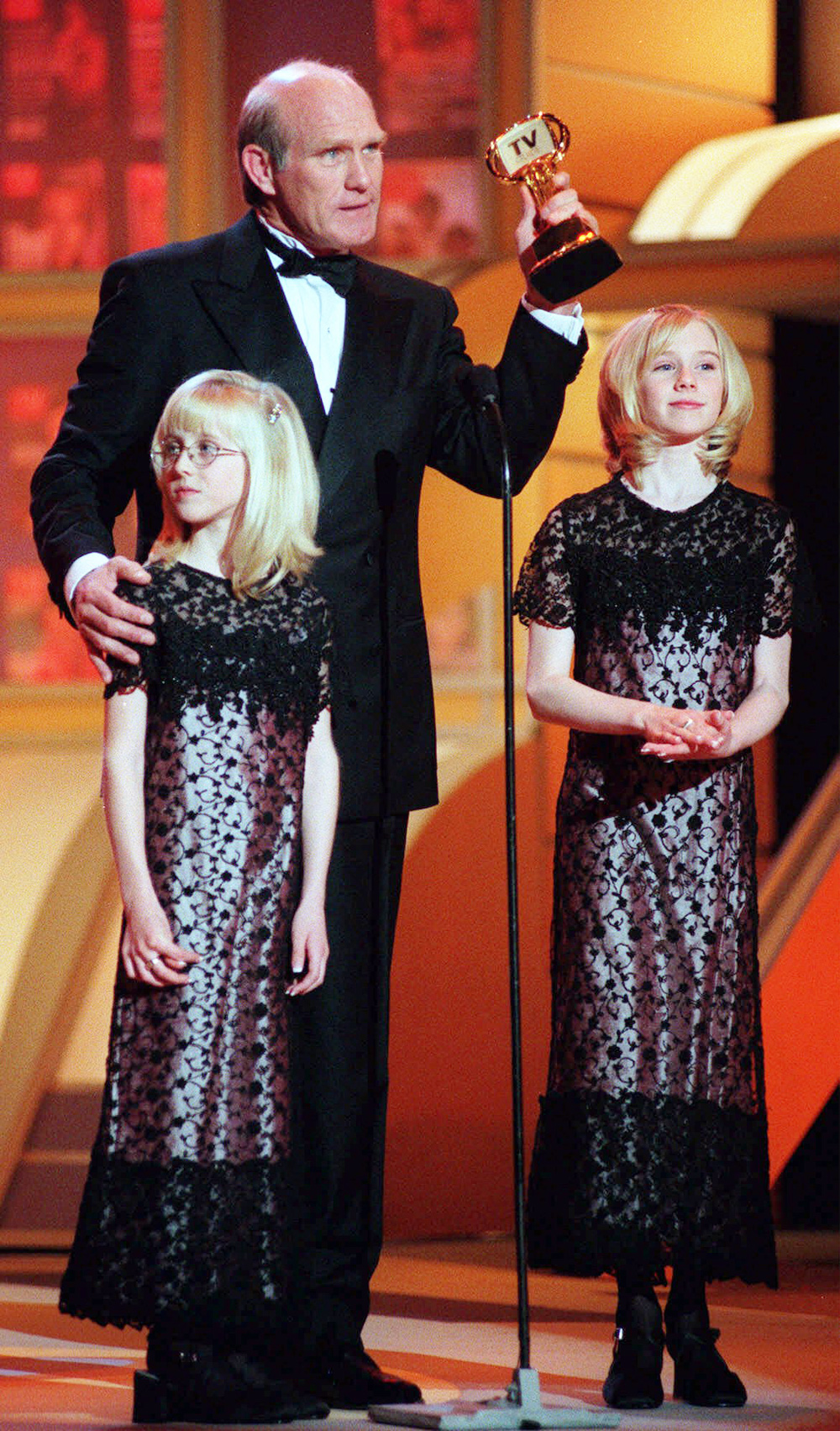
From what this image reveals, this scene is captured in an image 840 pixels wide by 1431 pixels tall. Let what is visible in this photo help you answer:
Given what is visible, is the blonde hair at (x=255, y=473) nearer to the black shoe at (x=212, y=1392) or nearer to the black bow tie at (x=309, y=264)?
the black bow tie at (x=309, y=264)

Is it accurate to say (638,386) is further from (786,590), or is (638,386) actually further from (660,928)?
(660,928)

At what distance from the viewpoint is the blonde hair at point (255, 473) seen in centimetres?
288

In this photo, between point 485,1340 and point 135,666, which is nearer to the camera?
point 135,666

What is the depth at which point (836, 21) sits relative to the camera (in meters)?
4.69

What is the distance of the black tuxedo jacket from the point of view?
304cm

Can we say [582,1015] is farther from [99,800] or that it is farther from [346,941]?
[99,800]

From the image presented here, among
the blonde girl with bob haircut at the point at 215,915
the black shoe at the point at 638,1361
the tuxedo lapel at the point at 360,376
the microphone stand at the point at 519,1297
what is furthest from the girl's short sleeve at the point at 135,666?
the black shoe at the point at 638,1361

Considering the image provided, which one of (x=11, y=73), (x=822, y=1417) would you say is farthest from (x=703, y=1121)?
(x=11, y=73)

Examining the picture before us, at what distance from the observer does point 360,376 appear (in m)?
3.07

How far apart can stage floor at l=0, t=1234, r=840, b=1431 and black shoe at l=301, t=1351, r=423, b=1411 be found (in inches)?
3.2

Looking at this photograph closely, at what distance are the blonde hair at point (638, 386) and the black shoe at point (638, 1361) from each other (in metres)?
1.24

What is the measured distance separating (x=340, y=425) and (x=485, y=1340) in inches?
62.5

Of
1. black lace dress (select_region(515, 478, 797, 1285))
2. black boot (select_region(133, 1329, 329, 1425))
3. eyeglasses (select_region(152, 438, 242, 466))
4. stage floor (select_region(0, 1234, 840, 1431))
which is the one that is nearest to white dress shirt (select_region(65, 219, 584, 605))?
eyeglasses (select_region(152, 438, 242, 466))

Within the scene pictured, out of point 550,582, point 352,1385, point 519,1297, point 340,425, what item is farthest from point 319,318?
point 352,1385
